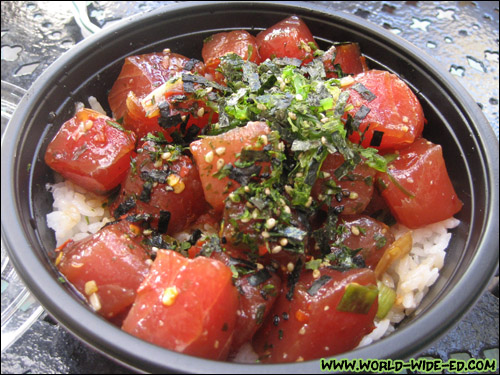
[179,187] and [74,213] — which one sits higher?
[179,187]

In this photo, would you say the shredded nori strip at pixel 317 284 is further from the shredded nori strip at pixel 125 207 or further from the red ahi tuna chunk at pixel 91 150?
the red ahi tuna chunk at pixel 91 150

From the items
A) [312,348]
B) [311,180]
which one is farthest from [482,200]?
[312,348]

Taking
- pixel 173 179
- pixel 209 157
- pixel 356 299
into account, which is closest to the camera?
pixel 356 299

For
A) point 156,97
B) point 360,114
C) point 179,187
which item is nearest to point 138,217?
point 179,187

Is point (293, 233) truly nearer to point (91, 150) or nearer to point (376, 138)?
point (376, 138)

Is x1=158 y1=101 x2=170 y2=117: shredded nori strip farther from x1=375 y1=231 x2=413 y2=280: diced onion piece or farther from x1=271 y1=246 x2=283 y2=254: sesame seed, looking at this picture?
x1=375 y1=231 x2=413 y2=280: diced onion piece

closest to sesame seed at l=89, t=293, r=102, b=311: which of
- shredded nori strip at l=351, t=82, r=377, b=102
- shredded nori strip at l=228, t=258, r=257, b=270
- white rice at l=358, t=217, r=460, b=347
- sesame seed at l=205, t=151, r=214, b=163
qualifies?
shredded nori strip at l=228, t=258, r=257, b=270
